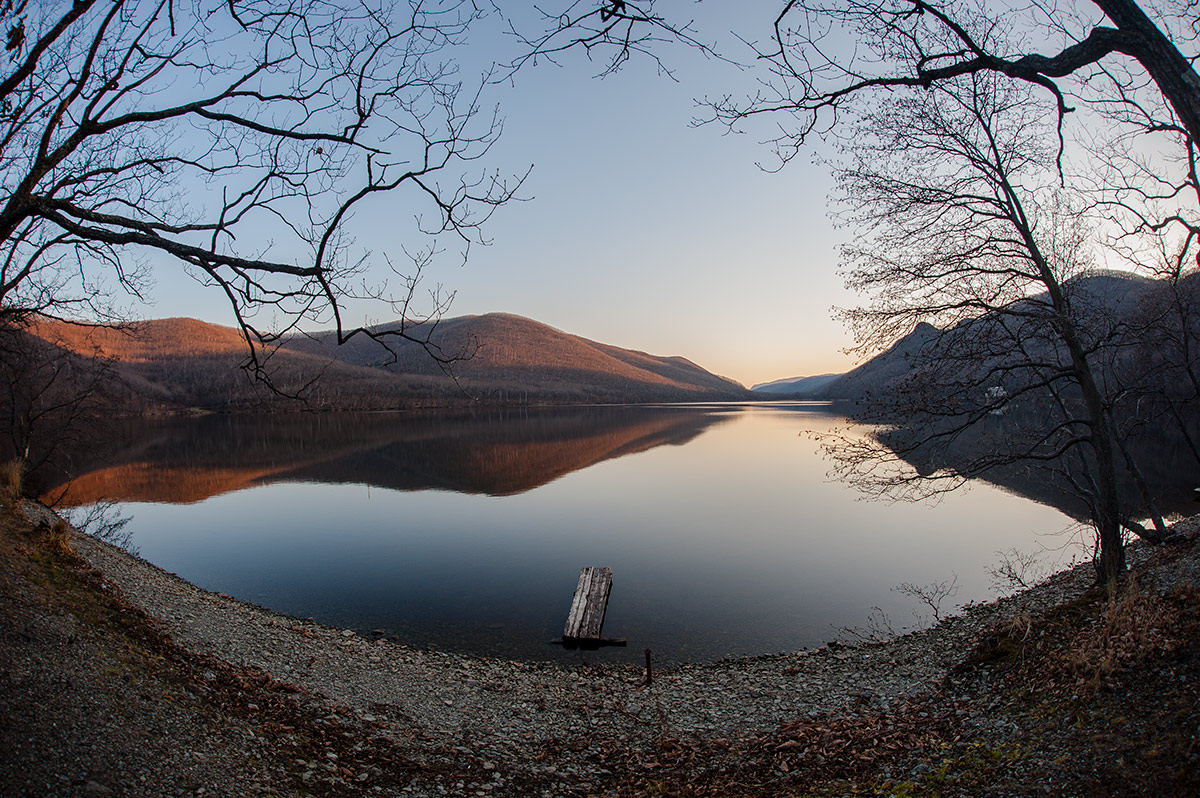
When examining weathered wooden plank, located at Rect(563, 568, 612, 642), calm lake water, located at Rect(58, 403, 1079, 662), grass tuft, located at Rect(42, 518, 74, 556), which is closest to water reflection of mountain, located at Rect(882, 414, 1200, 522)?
calm lake water, located at Rect(58, 403, 1079, 662)

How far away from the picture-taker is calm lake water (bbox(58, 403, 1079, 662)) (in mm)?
13711

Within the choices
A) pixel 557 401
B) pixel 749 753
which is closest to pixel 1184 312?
pixel 749 753

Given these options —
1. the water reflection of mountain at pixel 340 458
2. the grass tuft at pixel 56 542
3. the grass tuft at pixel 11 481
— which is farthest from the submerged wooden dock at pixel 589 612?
the water reflection of mountain at pixel 340 458

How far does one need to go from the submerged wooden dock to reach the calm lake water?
13.7 inches

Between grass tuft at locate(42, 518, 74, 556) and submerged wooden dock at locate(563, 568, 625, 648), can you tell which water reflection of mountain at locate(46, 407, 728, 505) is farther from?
grass tuft at locate(42, 518, 74, 556)

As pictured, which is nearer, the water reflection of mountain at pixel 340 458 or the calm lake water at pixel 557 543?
the calm lake water at pixel 557 543

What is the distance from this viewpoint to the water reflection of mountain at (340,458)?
33.4 m

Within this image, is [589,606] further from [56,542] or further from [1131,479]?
[1131,479]

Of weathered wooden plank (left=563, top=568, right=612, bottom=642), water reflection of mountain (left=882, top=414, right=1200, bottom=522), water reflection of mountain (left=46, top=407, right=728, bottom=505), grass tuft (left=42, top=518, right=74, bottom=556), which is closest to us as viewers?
grass tuft (left=42, top=518, right=74, bottom=556)

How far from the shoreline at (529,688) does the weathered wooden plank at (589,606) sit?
1319mm

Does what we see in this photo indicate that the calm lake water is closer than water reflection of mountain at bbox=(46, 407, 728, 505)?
Yes

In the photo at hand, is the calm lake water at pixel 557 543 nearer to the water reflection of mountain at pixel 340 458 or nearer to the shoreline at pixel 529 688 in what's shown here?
the water reflection of mountain at pixel 340 458

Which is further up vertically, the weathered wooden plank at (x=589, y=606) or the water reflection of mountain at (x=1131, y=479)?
the water reflection of mountain at (x=1131, y=479)

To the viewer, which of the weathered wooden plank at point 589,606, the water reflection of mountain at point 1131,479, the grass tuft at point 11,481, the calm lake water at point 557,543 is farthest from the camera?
the water reflection of mountain at point 1131,479
